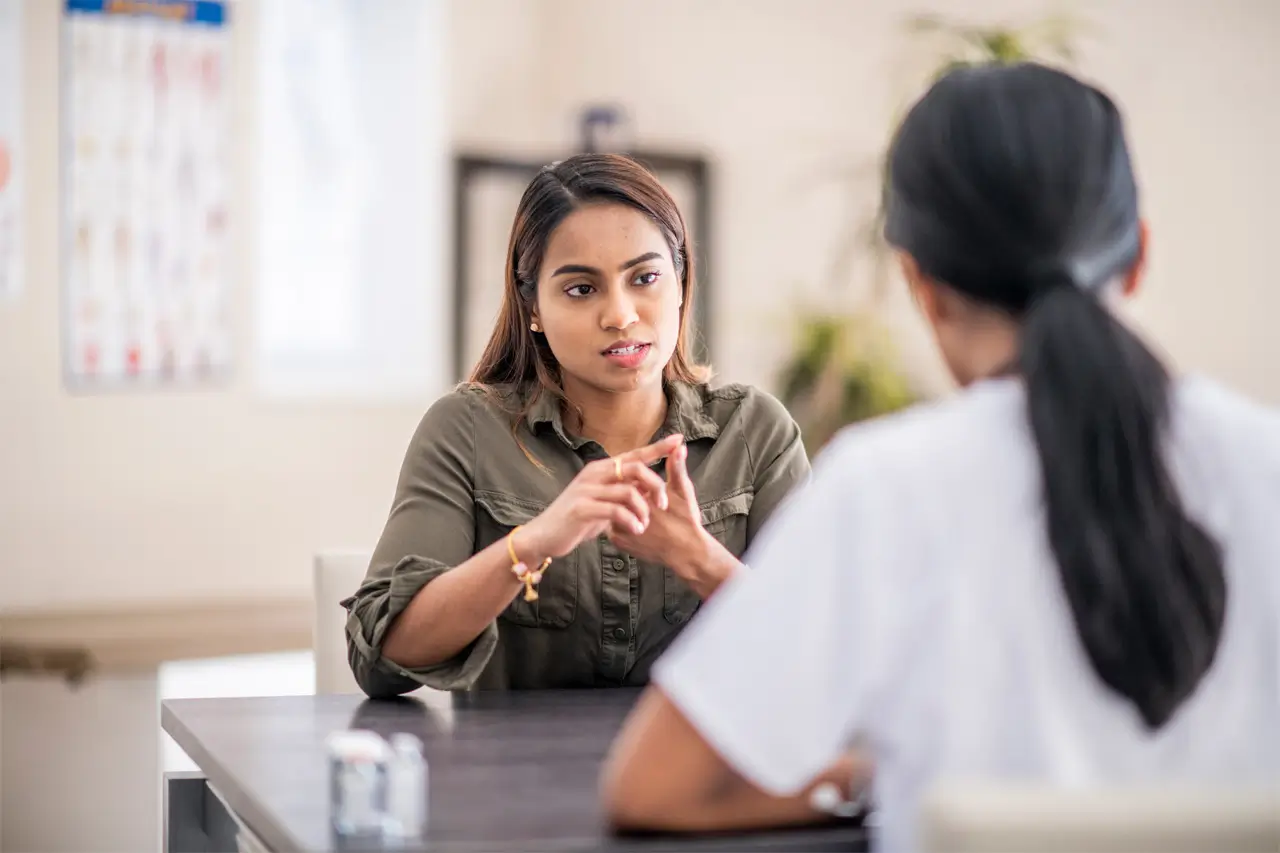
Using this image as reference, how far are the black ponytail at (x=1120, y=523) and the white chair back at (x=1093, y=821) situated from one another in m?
0.10

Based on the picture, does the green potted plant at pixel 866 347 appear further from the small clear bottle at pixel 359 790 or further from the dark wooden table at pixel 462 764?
the small clear bottle at pixel 359 790

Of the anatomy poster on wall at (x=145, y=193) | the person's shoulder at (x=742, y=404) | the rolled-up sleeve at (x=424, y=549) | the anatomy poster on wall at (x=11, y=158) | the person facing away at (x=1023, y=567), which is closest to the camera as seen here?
the person facing away at (x=1023, y=567)

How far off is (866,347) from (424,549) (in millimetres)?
2524

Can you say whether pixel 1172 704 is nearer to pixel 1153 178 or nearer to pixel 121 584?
pixel 121 584

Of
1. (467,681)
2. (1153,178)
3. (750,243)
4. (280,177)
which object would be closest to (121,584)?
(280,177)

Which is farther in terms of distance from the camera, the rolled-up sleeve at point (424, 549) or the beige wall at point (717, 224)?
the beige wall at point (717, 224)

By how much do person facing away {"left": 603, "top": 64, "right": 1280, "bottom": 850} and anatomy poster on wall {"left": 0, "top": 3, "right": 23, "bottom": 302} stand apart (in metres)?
3.07

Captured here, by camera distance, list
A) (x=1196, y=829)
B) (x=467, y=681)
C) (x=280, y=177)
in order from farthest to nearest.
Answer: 1. (x=280, y=177)
2. (x=467, y=681)
3. (x=1196, y=829)

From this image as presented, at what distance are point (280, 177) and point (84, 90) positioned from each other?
556 millimetres

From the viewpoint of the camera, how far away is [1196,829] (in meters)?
0.93

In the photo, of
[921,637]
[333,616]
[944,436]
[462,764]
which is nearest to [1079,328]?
[944,436]

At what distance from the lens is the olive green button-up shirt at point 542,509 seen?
200 centimetres

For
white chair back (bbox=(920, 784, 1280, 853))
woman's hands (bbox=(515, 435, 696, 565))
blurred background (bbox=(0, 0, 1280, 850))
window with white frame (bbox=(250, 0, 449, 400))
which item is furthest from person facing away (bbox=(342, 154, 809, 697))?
window with white frame (bbox=(250, 0, 449, 400))

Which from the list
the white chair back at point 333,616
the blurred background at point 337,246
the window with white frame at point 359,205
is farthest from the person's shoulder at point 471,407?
the window with white frame at point 359,205
